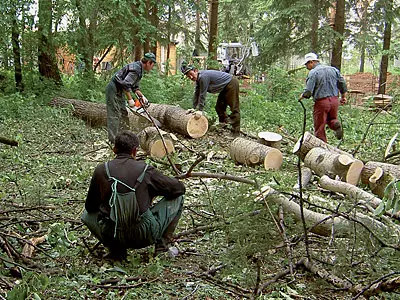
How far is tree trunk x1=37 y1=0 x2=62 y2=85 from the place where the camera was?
13602mm

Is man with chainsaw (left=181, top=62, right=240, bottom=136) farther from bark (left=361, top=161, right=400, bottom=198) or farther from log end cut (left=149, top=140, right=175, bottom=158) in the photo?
bark (left=361, top=161, right=400, bottom=198)

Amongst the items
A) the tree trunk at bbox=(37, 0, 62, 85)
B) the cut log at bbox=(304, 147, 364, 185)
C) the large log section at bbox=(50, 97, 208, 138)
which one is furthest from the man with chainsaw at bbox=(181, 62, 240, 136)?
the tree trunk at bbox=(37, 0, 62, 85)

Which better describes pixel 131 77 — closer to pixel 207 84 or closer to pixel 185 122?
pixel 185 122

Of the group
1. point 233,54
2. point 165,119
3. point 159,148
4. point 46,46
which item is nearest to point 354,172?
point 159,148

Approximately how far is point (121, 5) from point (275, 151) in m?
7.82

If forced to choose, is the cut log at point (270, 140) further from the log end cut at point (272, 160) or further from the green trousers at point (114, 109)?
the green trousers at point (114, 109)

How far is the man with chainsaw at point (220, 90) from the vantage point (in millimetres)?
9844

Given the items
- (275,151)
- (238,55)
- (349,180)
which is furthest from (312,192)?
(238,55)

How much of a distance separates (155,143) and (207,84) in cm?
194

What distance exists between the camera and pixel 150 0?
53.8 ft

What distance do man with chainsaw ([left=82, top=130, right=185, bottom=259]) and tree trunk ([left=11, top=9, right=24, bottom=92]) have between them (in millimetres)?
10210

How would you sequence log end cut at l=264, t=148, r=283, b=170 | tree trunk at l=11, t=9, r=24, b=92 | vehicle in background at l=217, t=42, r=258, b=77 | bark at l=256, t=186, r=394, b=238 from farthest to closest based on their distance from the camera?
vehicle in background at l=217, t=42, r=258, b=77
tree trunk at l=11, t=9, r=24, b=92
log end cut at l=264, t=148, r=283, b=170
bark at l=256, t=186, r=394, b=238

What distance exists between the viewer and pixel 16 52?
568 inches

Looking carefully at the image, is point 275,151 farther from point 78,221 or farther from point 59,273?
point 59,273
